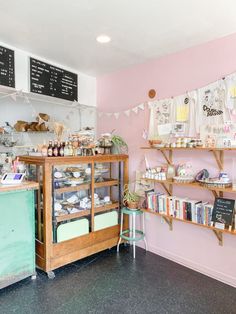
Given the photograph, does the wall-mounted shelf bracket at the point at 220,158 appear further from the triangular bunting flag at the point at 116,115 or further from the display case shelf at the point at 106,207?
the triangular bunting flag at the point at 116,115

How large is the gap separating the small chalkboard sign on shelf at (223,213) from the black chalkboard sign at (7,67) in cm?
251

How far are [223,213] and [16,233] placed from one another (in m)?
2.00

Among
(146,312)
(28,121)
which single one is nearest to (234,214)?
(146,312)

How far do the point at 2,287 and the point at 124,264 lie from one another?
1.29 metres

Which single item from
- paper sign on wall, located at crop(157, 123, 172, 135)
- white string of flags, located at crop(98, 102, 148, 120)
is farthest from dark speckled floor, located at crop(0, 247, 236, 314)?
white string of flags, located at crop(98, 102, 148, 120)

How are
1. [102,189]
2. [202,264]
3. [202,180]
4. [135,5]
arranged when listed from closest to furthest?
[135,5] → [202,180] → [202,264] → [102,189]

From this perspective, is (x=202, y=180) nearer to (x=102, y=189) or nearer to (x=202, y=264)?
(x=202, y=264)

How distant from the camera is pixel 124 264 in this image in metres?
2.89

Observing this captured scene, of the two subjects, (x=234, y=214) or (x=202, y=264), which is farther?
(x=202, y=264)

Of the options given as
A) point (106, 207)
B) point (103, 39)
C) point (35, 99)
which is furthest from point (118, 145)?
point (103, 39)

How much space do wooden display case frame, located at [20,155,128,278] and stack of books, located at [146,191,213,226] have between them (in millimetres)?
579

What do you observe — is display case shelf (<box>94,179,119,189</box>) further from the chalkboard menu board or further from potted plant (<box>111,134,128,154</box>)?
the chalkboard menu board

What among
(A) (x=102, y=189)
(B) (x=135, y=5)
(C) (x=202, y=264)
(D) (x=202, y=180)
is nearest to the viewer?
(B) (x=135, y=5)

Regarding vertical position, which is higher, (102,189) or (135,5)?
(135,5)
